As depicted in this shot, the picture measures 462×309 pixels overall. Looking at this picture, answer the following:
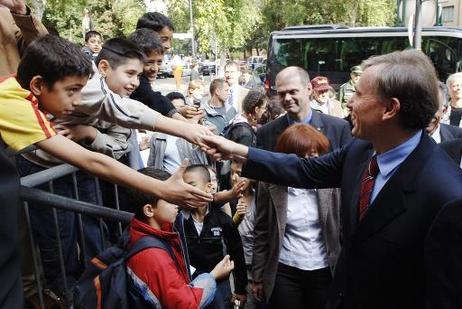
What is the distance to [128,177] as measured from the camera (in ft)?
7.33

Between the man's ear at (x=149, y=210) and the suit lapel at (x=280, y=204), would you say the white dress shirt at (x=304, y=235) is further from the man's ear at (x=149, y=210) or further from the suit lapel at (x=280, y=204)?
the man's ear at (x=149, y=210)

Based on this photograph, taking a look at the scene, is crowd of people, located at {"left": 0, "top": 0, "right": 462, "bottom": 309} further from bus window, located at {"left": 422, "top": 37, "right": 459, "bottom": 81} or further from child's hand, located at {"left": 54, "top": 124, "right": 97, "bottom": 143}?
bus window, located at {"left": 422, "top": 37, "right": 459, "bottom": 81}

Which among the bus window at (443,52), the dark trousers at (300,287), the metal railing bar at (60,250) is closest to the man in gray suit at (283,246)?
the dark trousers at (300,287)

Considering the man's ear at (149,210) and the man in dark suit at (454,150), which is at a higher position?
the man in dark suit at (454,150)

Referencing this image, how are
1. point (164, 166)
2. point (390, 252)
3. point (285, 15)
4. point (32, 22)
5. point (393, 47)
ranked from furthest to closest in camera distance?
point (285, 15) → point (393, 47) → point (164, 166) → point (32, 22) → point (390, 252)

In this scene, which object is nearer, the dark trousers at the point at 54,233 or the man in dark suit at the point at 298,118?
the dark trousers at the point at 54,233

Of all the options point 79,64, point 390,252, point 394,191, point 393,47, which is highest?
point 79,64

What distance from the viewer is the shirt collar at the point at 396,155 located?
7.02 ft

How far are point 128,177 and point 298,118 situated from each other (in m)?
2.21

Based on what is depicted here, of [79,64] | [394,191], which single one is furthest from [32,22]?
[394,191]

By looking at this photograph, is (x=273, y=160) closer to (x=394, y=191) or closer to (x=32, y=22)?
(x=394, y=191)

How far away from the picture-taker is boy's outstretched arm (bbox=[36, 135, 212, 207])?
2170 mm

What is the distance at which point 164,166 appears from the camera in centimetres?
485

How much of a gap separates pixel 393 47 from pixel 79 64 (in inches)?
649
